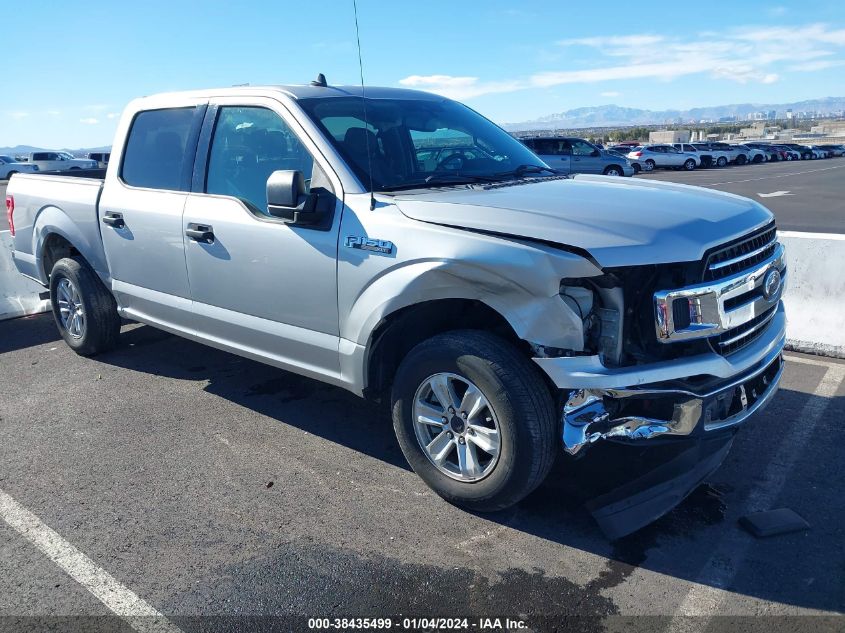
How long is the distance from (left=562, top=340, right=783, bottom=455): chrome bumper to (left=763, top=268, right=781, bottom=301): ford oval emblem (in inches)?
21.6

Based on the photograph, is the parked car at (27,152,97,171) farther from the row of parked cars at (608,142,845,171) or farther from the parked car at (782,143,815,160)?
the parked car at (782,143,815,160)

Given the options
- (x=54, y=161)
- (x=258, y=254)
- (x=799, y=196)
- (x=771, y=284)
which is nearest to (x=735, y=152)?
(x=799, y=196)

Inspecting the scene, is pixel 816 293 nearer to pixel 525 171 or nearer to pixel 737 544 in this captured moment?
pixel 525 171

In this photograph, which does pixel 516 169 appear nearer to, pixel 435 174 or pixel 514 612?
pixel 435 174

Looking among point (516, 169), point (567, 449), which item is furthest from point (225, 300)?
point (567, 449)

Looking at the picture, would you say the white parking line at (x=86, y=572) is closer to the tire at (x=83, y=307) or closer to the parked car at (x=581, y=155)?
the tire at (x=83, y=307)

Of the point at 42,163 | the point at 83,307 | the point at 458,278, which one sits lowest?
the point at 83,307

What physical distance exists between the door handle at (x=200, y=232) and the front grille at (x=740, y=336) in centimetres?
288

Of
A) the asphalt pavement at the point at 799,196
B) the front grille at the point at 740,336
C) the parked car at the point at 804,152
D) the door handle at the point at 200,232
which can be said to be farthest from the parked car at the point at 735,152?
the door handle at the point at 200,232

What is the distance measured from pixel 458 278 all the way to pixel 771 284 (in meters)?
1.57

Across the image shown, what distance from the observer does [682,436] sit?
122 inches

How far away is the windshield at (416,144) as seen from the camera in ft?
13.1

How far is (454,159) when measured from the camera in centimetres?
437

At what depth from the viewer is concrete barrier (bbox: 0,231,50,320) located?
7.62 metres
